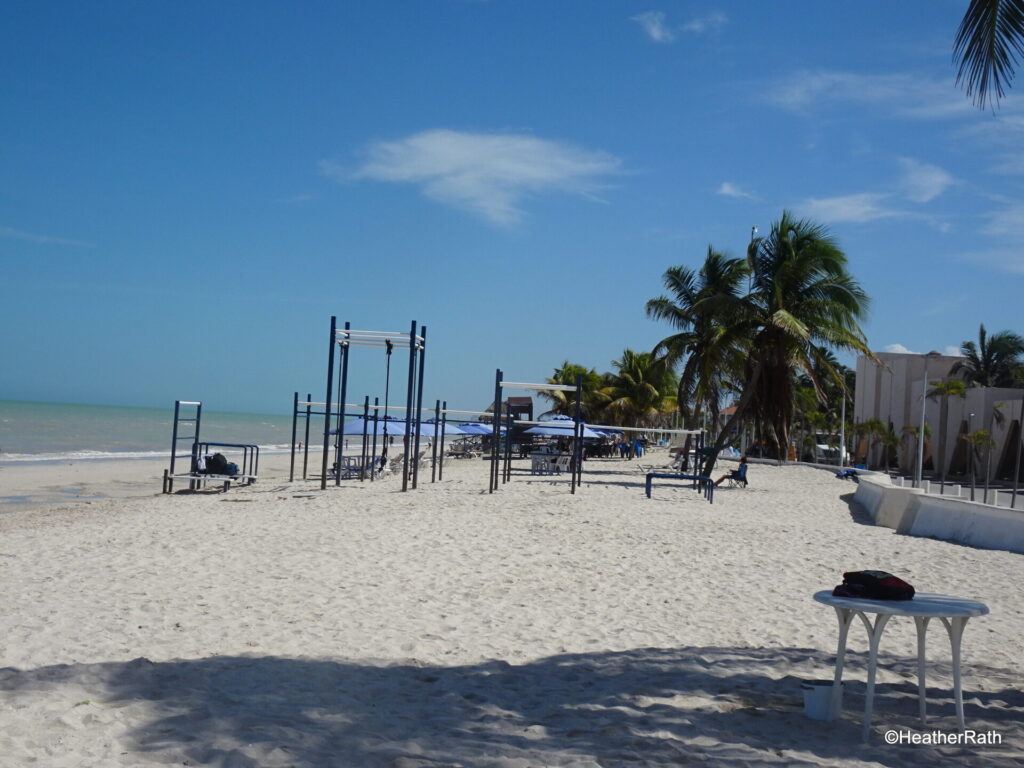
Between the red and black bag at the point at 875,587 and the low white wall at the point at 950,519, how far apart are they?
9228mm

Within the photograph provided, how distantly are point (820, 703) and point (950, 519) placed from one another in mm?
10526

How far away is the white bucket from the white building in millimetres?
32024

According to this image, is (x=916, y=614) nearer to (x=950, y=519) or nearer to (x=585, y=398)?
(x=950, y=519)

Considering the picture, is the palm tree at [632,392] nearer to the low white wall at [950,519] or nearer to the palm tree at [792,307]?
the palm tree at [792,307]

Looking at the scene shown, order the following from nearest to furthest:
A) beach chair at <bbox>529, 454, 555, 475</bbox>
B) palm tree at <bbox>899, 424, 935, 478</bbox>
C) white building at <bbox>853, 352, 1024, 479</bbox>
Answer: beach chair at <bbox>529, 454, 555, 475</bbox> < white building at <bbox>853, 352, 1024, 479</bbox> < palm tree at <bbox>899, 424, 935, 478</bbox>

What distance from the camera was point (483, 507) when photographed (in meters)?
14.6

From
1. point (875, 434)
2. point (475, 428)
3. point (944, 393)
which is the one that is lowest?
point (475, 428)

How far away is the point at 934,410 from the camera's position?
44469 millimetres

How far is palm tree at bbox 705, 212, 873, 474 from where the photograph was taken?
23.8m

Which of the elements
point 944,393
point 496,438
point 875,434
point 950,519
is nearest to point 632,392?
point 875,434

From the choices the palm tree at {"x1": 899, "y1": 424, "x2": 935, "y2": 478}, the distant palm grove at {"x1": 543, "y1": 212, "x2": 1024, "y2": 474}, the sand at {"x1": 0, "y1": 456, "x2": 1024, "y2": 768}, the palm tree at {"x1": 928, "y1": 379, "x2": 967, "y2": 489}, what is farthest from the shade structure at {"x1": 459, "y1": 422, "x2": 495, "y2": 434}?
the sand at {"x1": 0, "y1": 456, "x2": 1024, "y2": 768}

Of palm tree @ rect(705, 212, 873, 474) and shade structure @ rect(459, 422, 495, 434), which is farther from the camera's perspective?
shade structure @ rect(459, 422, 495, 434)

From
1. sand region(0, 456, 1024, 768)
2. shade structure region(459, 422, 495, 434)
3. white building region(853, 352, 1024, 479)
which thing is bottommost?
sand region(0, 456, 1024, 768)

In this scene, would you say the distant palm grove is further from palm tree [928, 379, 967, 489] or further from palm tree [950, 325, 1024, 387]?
palm tree [950, 325, 1024, 387]
